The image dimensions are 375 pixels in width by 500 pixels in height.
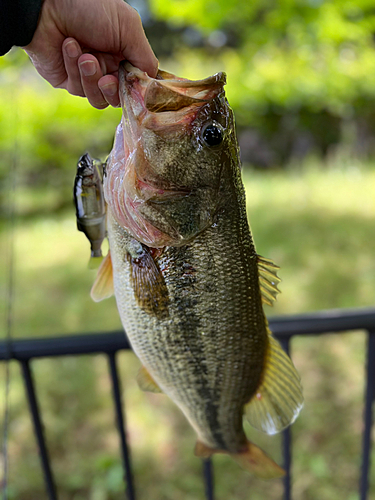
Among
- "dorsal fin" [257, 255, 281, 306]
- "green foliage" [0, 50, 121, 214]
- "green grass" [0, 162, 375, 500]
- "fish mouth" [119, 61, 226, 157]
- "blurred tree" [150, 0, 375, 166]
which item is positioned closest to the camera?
"fish mouth" [119, 61, 226, 157]

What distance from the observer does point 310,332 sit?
1.35 meters

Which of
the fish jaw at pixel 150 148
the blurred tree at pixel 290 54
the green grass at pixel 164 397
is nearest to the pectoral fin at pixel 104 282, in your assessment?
the fish jaw at pixel 150 148

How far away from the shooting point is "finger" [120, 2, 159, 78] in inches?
32.8

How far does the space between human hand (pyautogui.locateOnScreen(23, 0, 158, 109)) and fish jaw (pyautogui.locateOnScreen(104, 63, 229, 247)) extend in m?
0.05

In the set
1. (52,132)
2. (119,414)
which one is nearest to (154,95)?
(119,414)

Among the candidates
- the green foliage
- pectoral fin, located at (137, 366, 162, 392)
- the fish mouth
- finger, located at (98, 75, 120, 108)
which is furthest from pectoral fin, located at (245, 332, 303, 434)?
the green foliage

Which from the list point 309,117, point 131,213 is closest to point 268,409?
point 131,213

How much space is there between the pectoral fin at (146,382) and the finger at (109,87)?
0.61m

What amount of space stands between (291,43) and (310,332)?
20.2 feet

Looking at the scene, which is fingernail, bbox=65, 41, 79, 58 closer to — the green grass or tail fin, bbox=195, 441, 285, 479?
tail fin, bbox=195, 441, 285, 479

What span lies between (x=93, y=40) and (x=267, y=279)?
0.61 m

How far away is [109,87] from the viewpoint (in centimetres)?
85

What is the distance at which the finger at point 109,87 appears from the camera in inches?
33.3

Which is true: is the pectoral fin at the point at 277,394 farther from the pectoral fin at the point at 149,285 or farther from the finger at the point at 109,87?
the finger at the point at 109,87
